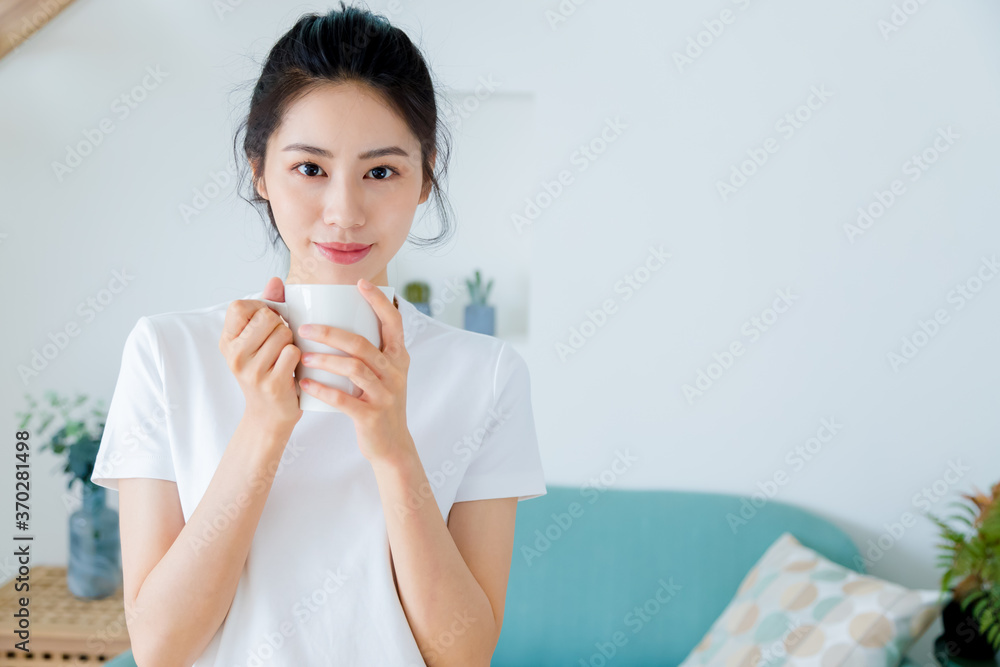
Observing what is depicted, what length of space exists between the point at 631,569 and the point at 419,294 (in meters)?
1.04

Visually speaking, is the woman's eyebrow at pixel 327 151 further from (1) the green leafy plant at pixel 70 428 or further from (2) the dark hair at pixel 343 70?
(1) the green leafy plant at pixel 70 428

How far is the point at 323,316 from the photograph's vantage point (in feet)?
2.10

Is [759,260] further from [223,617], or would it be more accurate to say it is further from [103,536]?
[103,536]

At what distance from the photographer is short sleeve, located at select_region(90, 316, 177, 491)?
731mm

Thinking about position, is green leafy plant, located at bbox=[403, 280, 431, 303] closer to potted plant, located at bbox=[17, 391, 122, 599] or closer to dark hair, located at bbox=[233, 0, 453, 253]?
potted plant, located at bbox=[17, 391, 122, 599]

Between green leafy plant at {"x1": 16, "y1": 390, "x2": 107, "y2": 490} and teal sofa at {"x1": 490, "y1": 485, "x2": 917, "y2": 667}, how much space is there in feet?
4.07

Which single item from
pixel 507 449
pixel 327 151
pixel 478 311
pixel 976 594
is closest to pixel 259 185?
pixel 327 151

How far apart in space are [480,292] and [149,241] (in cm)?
105

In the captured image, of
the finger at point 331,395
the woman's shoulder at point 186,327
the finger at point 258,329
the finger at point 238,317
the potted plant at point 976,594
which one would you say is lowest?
the potted plant at point 976,594

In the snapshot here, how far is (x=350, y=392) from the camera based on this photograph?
0.66m

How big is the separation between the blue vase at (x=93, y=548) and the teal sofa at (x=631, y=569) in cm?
A: 112

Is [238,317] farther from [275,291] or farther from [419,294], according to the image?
[419,294]

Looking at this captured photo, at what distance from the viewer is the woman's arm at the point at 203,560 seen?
67cm

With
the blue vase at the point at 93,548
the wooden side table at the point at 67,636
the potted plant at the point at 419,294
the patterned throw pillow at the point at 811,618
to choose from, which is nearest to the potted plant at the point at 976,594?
the patterned throw pillow at the point at 811,618
